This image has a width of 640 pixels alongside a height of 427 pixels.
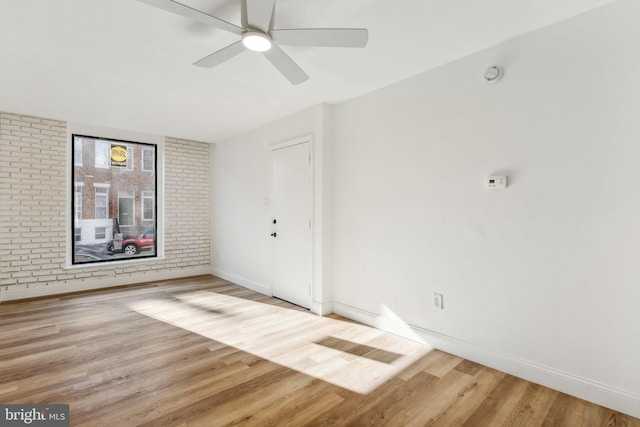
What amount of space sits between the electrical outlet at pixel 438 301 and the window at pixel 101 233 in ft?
17.6

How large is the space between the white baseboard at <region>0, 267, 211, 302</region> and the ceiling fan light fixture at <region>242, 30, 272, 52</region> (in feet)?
16.0

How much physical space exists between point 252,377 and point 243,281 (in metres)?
3.01

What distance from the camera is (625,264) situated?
1.98 metres

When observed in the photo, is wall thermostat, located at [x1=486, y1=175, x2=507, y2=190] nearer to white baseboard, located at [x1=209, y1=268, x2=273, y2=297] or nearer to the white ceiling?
the white ceiling

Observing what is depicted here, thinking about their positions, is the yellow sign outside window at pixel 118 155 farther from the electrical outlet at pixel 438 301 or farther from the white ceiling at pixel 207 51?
the electrical outlet at pixel 438 301

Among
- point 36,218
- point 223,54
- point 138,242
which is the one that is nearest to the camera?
point 223,54

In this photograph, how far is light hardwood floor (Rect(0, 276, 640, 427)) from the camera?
1.96 metres

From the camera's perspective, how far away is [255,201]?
16.7 ft

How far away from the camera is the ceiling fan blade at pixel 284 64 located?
2205 millimetres

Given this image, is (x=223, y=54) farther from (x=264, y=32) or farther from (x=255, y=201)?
(x=255, y=201)

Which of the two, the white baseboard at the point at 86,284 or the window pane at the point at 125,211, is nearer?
the white baseboard at the point at 86,284

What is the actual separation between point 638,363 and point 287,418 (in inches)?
89.0

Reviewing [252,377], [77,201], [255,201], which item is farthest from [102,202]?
[252,377]

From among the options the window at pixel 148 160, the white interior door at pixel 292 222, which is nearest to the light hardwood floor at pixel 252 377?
the white interior door at pixel 292 222
